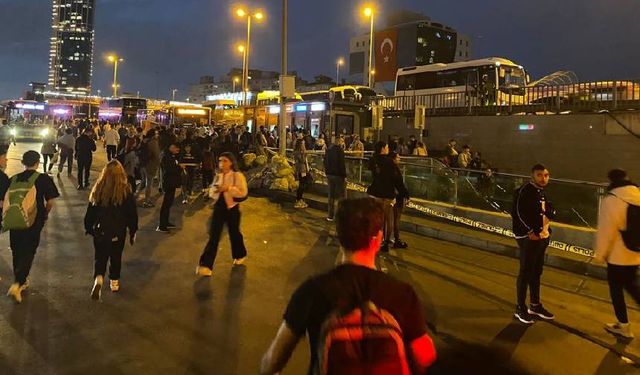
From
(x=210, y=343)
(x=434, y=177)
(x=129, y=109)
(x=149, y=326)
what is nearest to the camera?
(x=210, y=343)

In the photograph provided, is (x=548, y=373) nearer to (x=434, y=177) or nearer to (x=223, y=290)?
(x=223, y=290)

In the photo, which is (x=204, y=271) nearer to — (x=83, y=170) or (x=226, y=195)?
(x=226, y=195)

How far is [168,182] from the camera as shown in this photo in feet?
35.8

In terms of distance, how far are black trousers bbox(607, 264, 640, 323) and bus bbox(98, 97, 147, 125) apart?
4513 cm

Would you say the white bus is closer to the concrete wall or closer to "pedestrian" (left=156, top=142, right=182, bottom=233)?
the concrete wall

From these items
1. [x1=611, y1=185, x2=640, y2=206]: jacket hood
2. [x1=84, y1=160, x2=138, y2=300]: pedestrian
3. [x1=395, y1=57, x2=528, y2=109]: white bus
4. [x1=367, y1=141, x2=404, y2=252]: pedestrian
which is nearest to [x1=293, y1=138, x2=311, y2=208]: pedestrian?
[x1=367, y1=141, x2=404, y2=252]: pedestrian

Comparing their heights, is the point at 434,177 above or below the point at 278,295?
above

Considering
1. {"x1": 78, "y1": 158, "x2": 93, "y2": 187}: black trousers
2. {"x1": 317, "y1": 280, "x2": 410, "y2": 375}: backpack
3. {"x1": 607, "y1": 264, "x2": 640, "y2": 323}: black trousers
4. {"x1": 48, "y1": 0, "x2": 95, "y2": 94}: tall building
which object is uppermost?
{"x1": 48, "y1": 0, "x2": 95, "y2": 94}: tall building

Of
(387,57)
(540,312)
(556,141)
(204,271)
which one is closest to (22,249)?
(204,271)

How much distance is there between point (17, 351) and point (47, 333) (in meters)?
0.45

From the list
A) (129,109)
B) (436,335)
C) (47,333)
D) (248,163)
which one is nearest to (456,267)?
(436,335)

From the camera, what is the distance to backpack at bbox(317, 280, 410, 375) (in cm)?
201

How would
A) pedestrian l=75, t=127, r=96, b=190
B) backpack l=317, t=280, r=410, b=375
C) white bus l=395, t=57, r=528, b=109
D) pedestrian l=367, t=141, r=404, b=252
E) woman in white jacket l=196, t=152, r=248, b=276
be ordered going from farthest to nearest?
white bus l=395, t=57, r=528, b=109, pedestrian l=75, t=127, r=96, b=190, pedestrian l=367, t=141, r=404, b=252, woman in white jacket l=196, t=152, r=248, b=276, backpack l=317, t=280, r=410, b=375

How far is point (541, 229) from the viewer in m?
6.27
